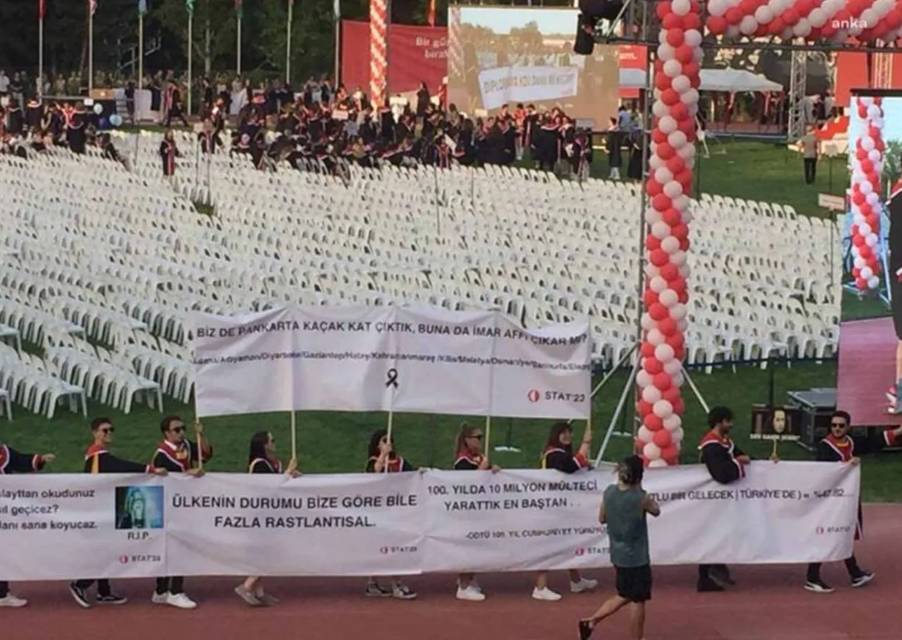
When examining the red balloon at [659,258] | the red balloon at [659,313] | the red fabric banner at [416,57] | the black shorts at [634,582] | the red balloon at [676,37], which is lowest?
the black shorts at [634,582]

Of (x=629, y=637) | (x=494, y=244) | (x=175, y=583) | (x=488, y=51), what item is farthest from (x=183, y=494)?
(x=488, y=51)

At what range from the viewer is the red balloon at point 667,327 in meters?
15.9

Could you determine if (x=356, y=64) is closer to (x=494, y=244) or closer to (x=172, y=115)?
(x=172, y=115)

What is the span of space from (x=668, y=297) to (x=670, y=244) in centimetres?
45

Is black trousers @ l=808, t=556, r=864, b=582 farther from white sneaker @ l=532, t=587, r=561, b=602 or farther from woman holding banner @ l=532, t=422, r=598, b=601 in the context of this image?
white sneaker @ l=532, t=587, r=561, b=602

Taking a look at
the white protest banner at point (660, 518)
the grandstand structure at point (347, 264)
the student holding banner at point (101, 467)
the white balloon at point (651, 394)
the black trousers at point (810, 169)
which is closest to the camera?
the student holding banner at point (101, 467)

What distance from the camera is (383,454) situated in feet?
44.8

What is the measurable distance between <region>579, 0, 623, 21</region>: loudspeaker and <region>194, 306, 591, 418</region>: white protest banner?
3.09m

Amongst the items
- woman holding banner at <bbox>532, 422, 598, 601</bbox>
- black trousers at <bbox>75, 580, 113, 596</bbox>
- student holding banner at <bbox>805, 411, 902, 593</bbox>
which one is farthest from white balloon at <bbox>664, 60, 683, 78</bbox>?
black trousers at <bbox>75, 580, 113, 596</bbox>

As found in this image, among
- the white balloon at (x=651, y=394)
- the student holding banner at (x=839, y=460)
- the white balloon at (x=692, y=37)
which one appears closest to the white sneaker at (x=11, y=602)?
the white balloon at (x=651, y=394)

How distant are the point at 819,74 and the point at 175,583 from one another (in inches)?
1886

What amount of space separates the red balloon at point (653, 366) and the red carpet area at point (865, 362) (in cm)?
295

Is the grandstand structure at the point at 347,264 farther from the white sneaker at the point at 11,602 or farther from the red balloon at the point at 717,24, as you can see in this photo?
the white sneaker at the point at 11,602

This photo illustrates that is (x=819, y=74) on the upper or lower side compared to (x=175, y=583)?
upper
